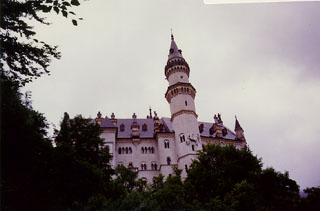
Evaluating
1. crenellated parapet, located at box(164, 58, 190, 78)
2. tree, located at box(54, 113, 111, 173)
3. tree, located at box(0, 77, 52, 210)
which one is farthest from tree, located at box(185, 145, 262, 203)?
crenellated parapet, located at box(164, 58, 190, 78)

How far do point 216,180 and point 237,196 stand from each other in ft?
17.1

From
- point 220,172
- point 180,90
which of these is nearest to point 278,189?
point 220,172

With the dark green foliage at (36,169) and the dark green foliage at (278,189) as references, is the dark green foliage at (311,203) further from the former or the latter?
the dark green foliage at (36,169)

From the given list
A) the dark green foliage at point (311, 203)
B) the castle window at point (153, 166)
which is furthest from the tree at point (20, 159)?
the castle window at point (153, 166)

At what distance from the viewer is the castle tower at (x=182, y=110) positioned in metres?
49.6

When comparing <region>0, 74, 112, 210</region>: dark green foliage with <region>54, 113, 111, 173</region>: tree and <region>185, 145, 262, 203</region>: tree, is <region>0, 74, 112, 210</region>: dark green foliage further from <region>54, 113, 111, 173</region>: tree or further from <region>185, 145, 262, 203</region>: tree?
<region>185, 145, 262, 203</region>: tree

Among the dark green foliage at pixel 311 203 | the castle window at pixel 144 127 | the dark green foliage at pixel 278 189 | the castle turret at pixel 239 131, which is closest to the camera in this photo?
the dark green foliage at pixel 311 203

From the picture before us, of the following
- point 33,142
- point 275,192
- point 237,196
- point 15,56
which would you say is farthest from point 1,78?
point 275,192

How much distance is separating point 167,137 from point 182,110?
5673mm

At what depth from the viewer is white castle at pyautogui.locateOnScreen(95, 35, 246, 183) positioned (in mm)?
50281

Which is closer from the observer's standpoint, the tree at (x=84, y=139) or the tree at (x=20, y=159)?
the tree at (x=20, y=159)

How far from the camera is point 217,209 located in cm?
2169

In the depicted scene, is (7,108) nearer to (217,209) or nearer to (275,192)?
(217,209)

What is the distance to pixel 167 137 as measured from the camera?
5344cm
